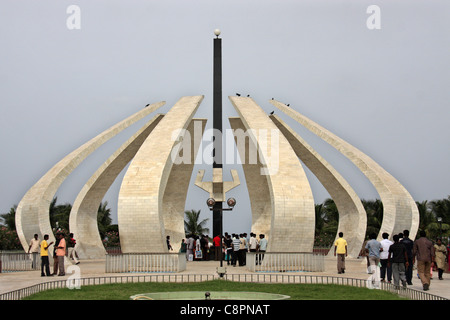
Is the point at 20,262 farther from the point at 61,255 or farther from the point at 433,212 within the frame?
the point at 433,212

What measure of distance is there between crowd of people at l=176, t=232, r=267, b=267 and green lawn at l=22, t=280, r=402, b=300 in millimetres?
6319

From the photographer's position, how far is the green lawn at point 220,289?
10391 millimetres

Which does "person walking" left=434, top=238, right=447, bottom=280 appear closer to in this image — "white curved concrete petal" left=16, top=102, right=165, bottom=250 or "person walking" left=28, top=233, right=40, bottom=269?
"person walking" left=28, top=233, right=40, bottom=269

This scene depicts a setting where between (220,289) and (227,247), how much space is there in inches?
352

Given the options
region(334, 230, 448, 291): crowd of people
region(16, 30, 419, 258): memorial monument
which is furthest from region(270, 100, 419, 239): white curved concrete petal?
region(334, 230, 448, 291): crowd of people

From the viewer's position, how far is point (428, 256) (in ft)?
40.4

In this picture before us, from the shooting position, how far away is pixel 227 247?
20359 millimetres

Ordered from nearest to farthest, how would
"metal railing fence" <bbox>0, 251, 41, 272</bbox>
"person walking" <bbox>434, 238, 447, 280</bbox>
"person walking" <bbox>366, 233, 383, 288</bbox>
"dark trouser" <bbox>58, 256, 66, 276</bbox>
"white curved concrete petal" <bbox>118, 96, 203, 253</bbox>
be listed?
1. "person walking" <bbox>366, 233, 383, 288</bbox>
2. "person walking" <bbox>434, 238, 447, 280</bbox>
3. "dark trouser" <bbox>58, 256, 66, 276</bbox>
4. "metal railing fence" <bbox>0, 251, 41, 272</bbox>
5. "white curved concrete petal" <bbox>118, 96, 203, 253</bbox>

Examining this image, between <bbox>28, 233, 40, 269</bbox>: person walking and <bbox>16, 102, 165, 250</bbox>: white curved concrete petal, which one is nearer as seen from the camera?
<bbox>28, 233, 40, 269</bbox>: person walking

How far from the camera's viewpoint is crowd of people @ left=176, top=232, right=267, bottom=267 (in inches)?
758

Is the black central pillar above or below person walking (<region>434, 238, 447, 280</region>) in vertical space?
above

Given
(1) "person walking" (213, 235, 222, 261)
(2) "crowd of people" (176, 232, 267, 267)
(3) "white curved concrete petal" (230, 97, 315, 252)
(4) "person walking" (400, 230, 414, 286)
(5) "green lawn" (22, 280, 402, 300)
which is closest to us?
(5) "green lawn" (22, 280, 402, 300)

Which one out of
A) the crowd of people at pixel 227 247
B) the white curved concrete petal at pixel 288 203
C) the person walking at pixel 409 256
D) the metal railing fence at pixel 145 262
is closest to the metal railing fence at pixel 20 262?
the metal railing fence at pixel 145 262
